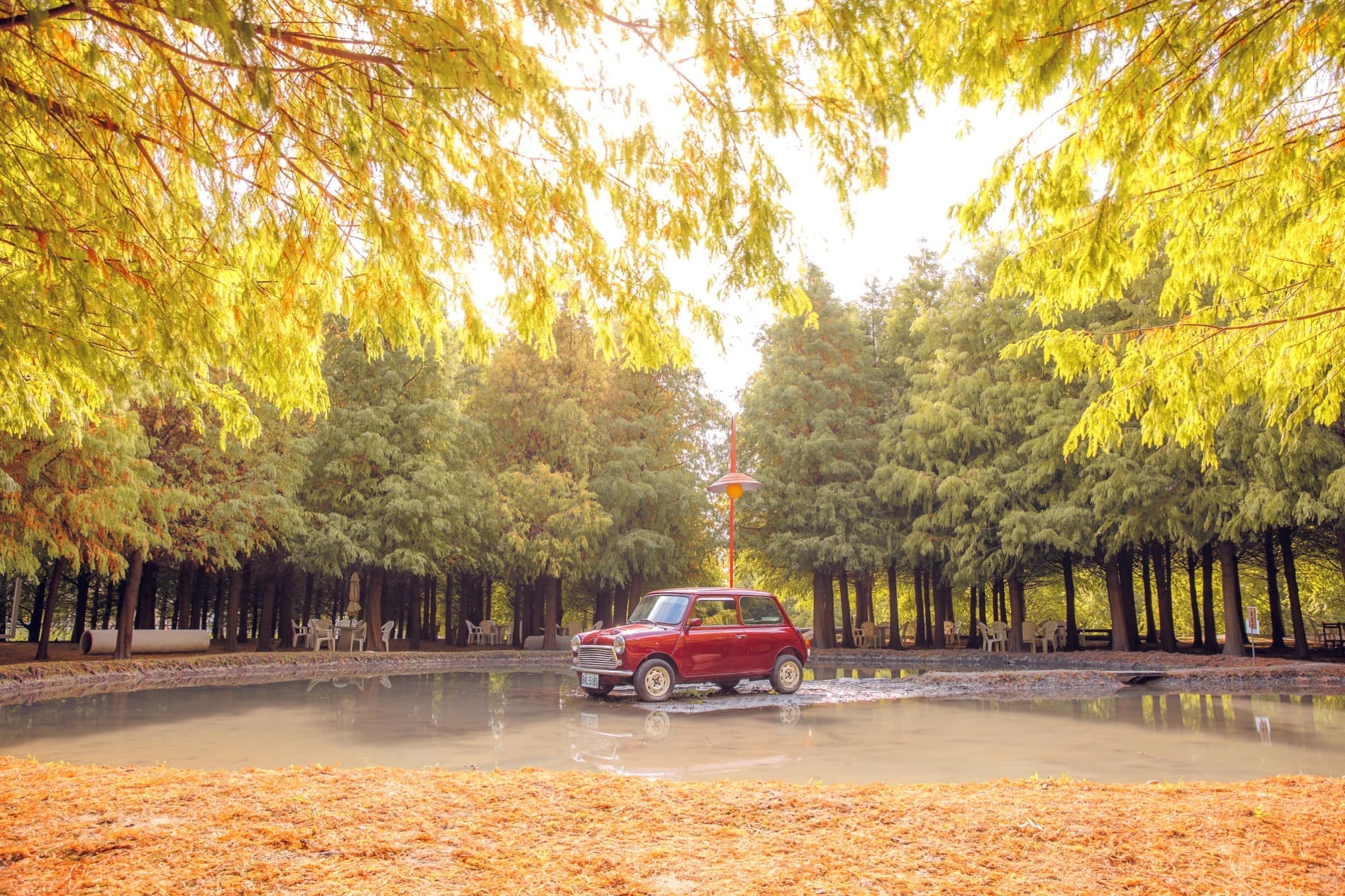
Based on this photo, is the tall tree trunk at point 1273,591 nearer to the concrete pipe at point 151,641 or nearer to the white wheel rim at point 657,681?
the white wheel rim at point 657,681

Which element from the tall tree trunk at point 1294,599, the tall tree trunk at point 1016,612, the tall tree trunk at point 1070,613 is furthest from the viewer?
the tall tree trunk at point 1070,613

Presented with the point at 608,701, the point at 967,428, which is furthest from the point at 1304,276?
the point at 967,428

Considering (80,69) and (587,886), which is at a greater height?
(80,69)

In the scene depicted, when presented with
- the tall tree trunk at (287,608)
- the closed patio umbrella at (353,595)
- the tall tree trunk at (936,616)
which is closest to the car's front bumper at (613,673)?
the closed patio umbrella at (353,595)

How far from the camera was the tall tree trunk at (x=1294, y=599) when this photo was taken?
24672mm

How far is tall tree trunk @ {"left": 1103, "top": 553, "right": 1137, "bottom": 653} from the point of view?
86.5ft

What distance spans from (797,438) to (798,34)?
27.0 metres

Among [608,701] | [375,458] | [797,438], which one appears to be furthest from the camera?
[797,438]

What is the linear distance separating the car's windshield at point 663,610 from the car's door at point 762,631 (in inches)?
43.4

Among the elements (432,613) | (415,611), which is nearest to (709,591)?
(415,611)

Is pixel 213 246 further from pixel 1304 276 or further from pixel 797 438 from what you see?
pixel 797 438

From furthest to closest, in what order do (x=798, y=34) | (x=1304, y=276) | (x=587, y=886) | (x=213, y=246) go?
(x=1304, y=276) < (x=213, y=246) < (x=798, y=34) < (x=587, y=886)

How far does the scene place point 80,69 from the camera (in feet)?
17.4

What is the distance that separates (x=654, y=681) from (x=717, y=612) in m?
1.76
